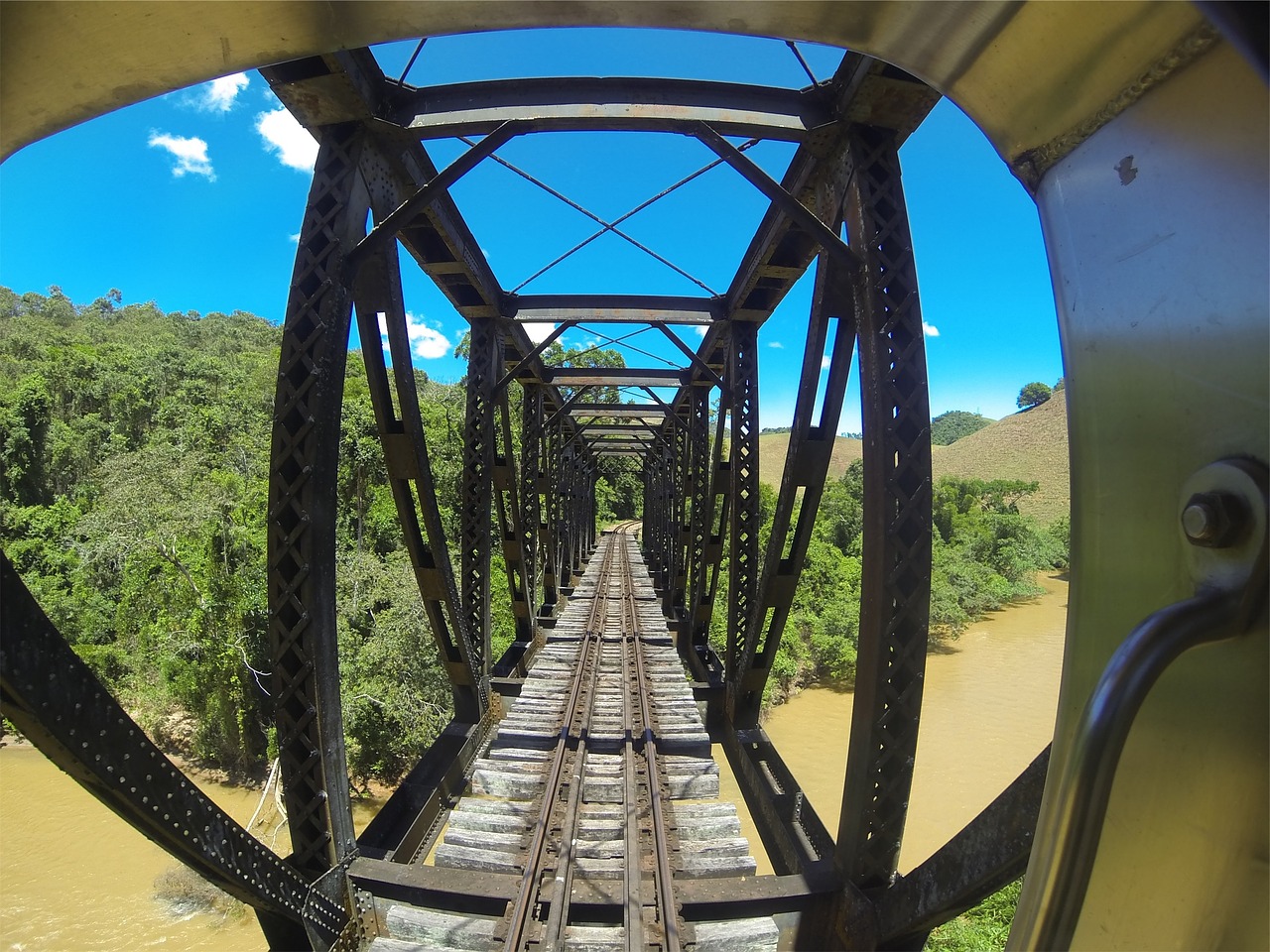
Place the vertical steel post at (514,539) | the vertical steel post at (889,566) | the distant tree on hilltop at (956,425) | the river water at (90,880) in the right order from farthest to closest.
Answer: the distant tree on hilltop at (956,425)
the river water at (90,880)
the vertical steel post at (514,539)
the vertical steel post at (889,566)

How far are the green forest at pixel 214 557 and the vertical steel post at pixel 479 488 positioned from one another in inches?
280

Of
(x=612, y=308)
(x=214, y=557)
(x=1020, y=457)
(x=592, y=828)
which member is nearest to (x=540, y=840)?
(x=592, y=828)

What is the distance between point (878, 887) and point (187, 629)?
57.6 feet

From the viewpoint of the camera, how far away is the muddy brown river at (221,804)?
40.6 feet

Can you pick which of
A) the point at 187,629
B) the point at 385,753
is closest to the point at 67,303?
the point at 187,629

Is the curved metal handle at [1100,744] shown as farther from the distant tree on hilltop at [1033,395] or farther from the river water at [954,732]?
the distant tree on hilltop at [1033,395]

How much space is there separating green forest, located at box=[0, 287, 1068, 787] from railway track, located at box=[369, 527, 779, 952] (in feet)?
21.2

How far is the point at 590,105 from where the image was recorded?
3.90 metres

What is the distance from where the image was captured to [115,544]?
16031mm

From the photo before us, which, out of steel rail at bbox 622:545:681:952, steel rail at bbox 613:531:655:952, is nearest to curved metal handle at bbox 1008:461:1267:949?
steel rail at bbox 622:545:681:952

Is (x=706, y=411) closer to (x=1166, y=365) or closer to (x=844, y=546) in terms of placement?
(x=1166, y=365)

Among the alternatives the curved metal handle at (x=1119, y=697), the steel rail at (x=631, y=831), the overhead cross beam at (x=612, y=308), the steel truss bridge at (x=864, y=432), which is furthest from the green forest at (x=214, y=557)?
the curved metal handle at (x=1119, y=697)

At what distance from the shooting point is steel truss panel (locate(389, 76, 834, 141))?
3.78 m

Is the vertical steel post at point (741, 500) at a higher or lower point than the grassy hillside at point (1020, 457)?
lower
